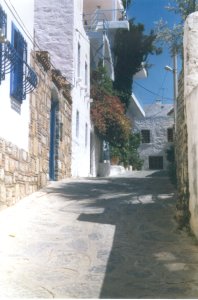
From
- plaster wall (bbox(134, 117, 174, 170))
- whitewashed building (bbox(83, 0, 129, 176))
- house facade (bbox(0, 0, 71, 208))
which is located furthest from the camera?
plaster wall (bbox(134, 117, 174, 170))

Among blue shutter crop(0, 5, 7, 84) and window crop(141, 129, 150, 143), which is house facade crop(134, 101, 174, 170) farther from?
blue shutter crop(0, 5, 7, 84)

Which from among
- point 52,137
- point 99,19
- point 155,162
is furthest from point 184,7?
point 155,162

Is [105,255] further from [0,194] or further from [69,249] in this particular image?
[0,194]

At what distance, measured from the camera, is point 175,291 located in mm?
5141

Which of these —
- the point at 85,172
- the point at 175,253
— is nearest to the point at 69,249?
the point at 175,253

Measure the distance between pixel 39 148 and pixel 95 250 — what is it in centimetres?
537

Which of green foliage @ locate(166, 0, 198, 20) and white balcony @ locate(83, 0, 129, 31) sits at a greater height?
white balcony @ locate(83, 0, 129, 31)

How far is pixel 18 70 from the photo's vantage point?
9484 millimetres

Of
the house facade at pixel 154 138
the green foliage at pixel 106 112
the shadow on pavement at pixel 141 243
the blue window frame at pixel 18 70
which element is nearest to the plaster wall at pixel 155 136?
the house facade at pixel 154 138

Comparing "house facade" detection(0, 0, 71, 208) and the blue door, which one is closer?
"house facade" detection(0, 0, 71, 208)

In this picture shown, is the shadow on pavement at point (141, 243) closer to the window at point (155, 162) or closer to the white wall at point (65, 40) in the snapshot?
the white wall at point (65, 40)

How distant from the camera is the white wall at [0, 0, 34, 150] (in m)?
8.66

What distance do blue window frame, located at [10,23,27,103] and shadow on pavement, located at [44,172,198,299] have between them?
2.61 metres

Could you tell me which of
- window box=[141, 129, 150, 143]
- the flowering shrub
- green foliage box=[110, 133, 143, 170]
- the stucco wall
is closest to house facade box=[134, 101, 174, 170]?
window box=[141, 129, 150, 143]
